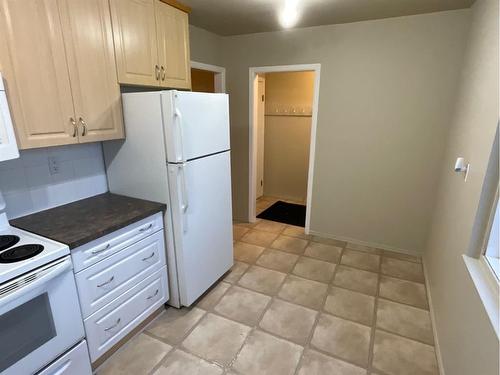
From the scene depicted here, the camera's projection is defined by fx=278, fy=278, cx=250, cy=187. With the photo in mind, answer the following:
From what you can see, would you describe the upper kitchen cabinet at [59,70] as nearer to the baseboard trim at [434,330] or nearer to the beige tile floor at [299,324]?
the beige tile floor at [299,324]

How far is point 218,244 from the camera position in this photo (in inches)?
96.3

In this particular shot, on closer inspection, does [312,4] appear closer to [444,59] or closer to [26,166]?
[444,59]

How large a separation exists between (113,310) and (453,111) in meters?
3.18

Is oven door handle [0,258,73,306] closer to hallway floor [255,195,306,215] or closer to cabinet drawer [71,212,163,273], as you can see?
cabinet drawer [71,212,163,273]

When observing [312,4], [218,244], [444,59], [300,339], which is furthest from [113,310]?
[444,59]

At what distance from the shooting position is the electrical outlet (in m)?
1.89

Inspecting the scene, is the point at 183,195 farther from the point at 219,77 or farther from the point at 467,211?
the point at 219,77

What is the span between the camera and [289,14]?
252 cm

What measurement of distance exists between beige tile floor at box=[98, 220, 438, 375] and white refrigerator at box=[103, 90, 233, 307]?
0.29 m

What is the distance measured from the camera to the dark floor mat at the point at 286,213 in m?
3.99

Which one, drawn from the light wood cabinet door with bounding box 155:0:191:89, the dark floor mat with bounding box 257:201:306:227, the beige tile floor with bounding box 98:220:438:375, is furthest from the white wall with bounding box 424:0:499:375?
the light wood cabinet door with bounding box 155:0:191:89

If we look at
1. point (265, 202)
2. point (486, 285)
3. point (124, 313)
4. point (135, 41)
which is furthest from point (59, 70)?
point (265, 202)

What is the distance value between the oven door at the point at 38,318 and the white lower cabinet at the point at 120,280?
0.10 m

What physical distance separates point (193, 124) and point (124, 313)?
1349 mm
